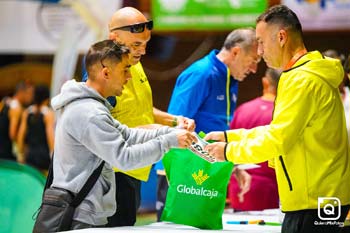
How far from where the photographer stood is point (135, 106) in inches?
159

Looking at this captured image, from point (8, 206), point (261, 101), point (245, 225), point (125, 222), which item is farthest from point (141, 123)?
point (261, 101)

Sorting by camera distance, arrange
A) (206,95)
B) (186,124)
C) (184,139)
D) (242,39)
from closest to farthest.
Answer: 1. (184,139)
2. (186,124)
3. (206,95)
4. (242,39)

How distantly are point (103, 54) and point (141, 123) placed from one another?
24.9 inches

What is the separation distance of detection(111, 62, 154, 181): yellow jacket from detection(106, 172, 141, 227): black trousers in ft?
0.13

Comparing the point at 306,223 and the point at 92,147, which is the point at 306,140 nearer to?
the point at 306,223

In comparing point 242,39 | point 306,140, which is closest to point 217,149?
point 306,140

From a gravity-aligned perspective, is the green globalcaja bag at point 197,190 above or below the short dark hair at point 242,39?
below

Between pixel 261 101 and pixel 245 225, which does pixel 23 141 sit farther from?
pixel 245 225

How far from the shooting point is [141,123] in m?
4.04

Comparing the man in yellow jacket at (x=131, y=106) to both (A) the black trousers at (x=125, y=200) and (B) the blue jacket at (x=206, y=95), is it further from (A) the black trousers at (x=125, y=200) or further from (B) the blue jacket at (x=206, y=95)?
(B) the blue jacket at (x=206, y=95)

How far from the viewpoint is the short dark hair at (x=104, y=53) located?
11.5ft

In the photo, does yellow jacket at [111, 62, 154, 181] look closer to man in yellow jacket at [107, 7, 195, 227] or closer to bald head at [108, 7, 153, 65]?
man in yellow jacket at [107, 7, 195, 227]

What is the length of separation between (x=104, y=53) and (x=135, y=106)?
0.58 m

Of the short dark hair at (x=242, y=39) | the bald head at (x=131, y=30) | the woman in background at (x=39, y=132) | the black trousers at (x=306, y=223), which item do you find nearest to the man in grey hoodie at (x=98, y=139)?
the bald head at (x=131, y=30)
